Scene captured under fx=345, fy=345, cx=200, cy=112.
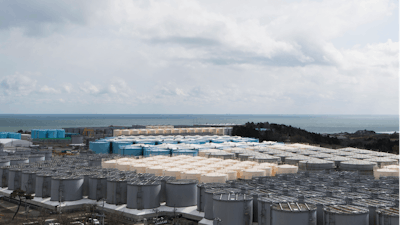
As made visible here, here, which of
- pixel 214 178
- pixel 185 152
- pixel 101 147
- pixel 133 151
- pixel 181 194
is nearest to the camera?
pixel 181 194

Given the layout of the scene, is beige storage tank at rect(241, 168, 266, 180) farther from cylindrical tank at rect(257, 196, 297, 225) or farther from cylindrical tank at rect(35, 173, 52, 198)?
cylindrical tank at rect(35, 173, 52, 198)

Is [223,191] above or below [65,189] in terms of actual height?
above

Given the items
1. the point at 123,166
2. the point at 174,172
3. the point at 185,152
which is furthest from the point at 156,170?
the point at 185,152

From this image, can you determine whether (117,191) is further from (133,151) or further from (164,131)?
(164,131)

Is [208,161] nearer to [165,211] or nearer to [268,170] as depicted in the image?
[268,170]

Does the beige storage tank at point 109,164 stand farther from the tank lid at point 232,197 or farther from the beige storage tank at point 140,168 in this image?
the tank lid at point 232,197

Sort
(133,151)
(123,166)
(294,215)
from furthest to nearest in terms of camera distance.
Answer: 1. (133,151)
2. (123,166)
3. (294,215)

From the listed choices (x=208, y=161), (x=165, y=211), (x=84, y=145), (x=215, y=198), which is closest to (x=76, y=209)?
(x=165, y=211)

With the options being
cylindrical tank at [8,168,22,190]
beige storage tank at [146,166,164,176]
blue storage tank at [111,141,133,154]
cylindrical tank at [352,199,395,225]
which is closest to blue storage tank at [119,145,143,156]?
blue storage tank at [111,141,133,154]
